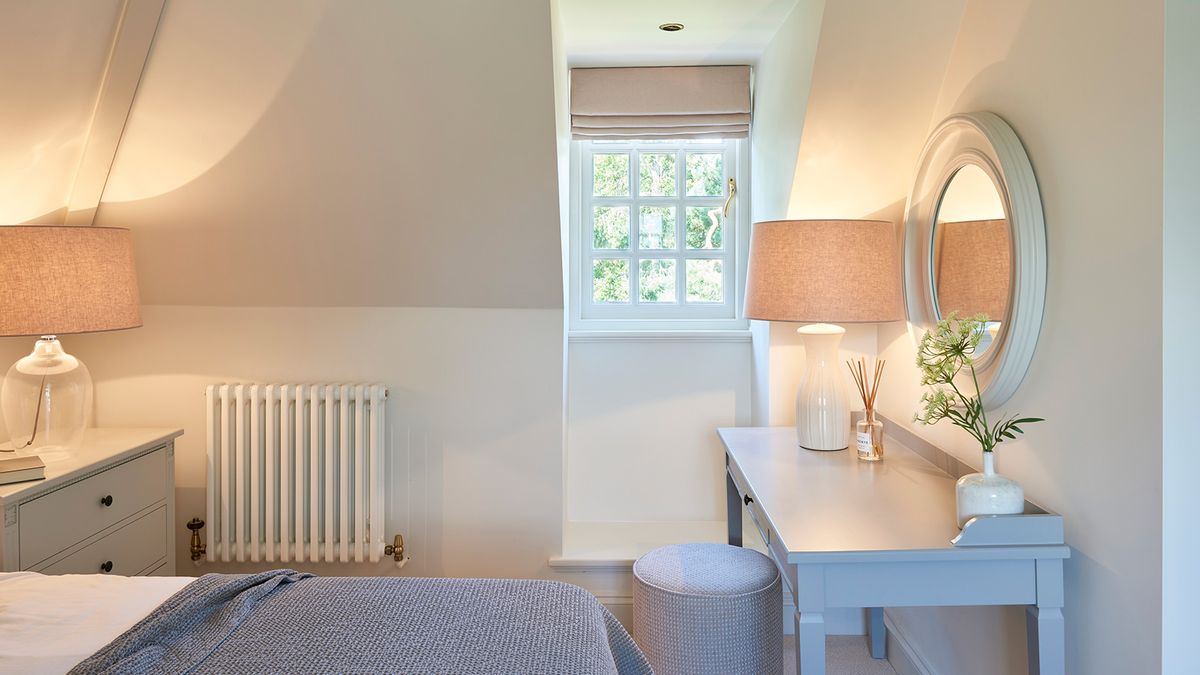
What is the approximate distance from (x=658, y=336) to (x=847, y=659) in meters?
1.29

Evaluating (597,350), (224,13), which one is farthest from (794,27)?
(224,13)

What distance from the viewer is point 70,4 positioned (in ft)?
6.98

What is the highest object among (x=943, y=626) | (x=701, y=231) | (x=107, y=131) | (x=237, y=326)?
(x=107, y=131)

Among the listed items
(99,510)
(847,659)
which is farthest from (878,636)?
(99,510)

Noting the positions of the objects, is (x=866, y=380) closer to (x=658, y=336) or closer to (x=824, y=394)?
(x=824, y=394)

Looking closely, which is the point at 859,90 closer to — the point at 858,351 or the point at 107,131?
the point at 858,351

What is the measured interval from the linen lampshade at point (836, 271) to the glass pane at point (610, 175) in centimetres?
112

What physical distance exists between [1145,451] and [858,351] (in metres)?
1.39

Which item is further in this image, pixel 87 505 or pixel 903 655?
pixel 903 655

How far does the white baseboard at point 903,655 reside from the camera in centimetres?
247

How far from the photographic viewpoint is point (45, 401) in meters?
2.43

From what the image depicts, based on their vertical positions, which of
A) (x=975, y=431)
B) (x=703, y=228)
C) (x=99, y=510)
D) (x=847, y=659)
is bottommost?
(x=847, y=659)

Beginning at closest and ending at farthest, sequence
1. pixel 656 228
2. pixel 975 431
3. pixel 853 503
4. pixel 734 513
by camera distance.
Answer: pixel 975 431 < pixel 853 503 < pixel 734 513 < pixel 656 228

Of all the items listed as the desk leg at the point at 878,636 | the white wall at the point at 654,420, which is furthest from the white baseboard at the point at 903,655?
the white wall at the point at 654,420
